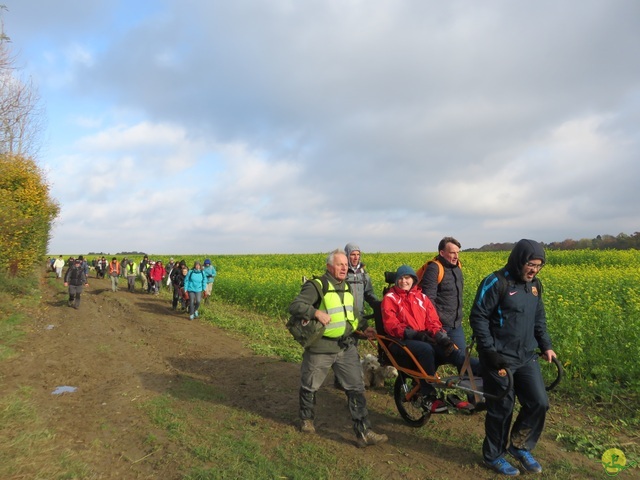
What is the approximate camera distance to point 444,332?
18.3ft

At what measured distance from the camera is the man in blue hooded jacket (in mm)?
4266

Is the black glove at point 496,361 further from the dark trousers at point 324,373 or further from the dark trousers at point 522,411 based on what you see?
the dark trousers at point 324,373

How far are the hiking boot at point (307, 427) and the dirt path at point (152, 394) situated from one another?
11 centimetres

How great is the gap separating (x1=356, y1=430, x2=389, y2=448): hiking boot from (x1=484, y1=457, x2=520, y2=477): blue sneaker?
1.17m

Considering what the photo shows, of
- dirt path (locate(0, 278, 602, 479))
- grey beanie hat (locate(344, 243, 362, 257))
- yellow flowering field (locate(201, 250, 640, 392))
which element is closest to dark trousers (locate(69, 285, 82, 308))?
dirt path (locate(0, 278, 602, 479))

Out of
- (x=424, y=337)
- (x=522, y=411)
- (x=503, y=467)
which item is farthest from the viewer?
(x=424, y=337)

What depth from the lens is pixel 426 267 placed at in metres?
5.98

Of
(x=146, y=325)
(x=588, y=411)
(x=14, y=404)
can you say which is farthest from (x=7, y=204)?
(x=588, y=411)

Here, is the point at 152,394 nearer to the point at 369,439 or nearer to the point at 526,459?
the point at 369,439

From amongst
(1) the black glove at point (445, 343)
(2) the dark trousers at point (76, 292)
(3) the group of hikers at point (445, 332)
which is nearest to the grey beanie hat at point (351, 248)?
(3) the group of hikers at point (445, 332)

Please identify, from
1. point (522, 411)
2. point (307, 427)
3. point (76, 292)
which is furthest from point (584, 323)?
point (76, 292)

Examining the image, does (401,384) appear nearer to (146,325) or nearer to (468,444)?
(468,444)

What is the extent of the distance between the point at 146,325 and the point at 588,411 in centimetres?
1179

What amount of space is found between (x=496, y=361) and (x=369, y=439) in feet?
6.02
